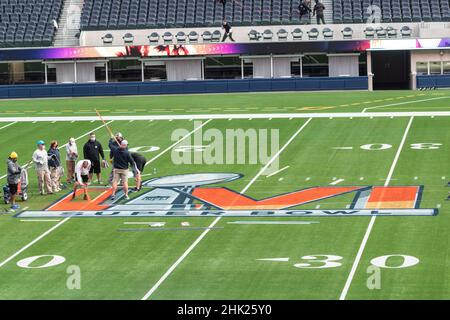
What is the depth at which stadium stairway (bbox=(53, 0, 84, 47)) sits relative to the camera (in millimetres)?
65675

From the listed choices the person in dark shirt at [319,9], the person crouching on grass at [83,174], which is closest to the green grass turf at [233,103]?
the person in dark shirt at [319,9]

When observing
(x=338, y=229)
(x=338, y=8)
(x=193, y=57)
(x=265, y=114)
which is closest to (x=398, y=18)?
(x=338, y=8)

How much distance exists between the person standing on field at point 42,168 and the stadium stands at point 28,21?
125ft

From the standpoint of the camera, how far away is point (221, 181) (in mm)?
29703

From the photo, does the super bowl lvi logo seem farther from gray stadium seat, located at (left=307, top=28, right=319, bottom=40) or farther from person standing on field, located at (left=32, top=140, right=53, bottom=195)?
gray stadium seat, located at (left=307, top=28, right=319, bottom=40)

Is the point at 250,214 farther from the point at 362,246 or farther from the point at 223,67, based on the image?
the point at 223,67

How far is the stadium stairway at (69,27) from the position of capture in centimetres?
6568

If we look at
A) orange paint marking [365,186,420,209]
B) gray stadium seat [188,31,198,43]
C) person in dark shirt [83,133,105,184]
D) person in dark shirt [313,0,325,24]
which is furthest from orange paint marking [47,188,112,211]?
person in dark shirt [313,0,325,24]

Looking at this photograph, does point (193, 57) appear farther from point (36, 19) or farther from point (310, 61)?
point (36, 19)

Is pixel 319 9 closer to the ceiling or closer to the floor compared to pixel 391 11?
closer to the ceiling

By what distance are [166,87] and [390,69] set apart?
1467cm

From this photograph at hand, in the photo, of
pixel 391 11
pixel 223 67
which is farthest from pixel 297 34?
pixel 391 11

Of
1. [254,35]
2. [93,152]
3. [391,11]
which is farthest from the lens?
[391,11]

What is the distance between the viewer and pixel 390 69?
208 feet
